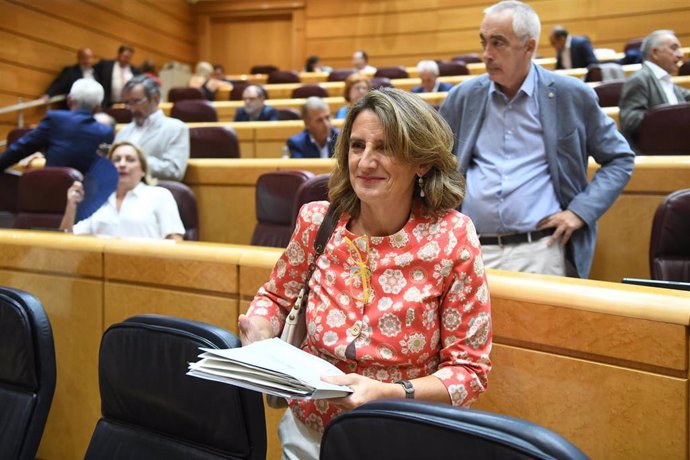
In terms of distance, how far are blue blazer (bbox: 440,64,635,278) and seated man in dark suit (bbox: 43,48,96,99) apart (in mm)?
5233

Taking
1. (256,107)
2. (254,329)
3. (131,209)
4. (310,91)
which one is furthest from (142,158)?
(310,91)

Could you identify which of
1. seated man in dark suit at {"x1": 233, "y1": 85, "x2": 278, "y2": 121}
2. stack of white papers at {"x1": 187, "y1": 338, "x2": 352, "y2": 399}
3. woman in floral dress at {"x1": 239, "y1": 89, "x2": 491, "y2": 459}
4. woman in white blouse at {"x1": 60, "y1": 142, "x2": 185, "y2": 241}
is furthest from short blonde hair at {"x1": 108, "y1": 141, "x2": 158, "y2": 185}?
seated man in dark suit at {"x1": 233, "y1": 85, "x2": 278, "y2": 121}

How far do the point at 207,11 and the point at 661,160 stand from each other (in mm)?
7583

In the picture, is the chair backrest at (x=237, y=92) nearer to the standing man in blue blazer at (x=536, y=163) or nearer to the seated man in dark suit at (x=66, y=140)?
the seated man in dark suit at (x=66, y=140)

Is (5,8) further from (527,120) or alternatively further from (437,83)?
(527,120)

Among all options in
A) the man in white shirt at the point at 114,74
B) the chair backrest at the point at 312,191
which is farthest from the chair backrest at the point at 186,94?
the chair backrest at the point at 312,191

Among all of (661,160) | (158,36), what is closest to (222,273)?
(661,160)

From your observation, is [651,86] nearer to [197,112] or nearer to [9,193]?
[9,193]

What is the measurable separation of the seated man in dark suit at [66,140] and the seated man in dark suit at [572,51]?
3.45 metres

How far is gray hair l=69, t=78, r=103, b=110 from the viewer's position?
3.03 metres

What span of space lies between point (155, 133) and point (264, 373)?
7.40 ft

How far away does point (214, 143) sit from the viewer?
3.31 m

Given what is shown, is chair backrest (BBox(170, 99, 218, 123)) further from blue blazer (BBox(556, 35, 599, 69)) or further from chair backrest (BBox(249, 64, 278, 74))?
chair backrest (BBox(249, 64, 278, 74))

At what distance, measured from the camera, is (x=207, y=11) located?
8.66m
